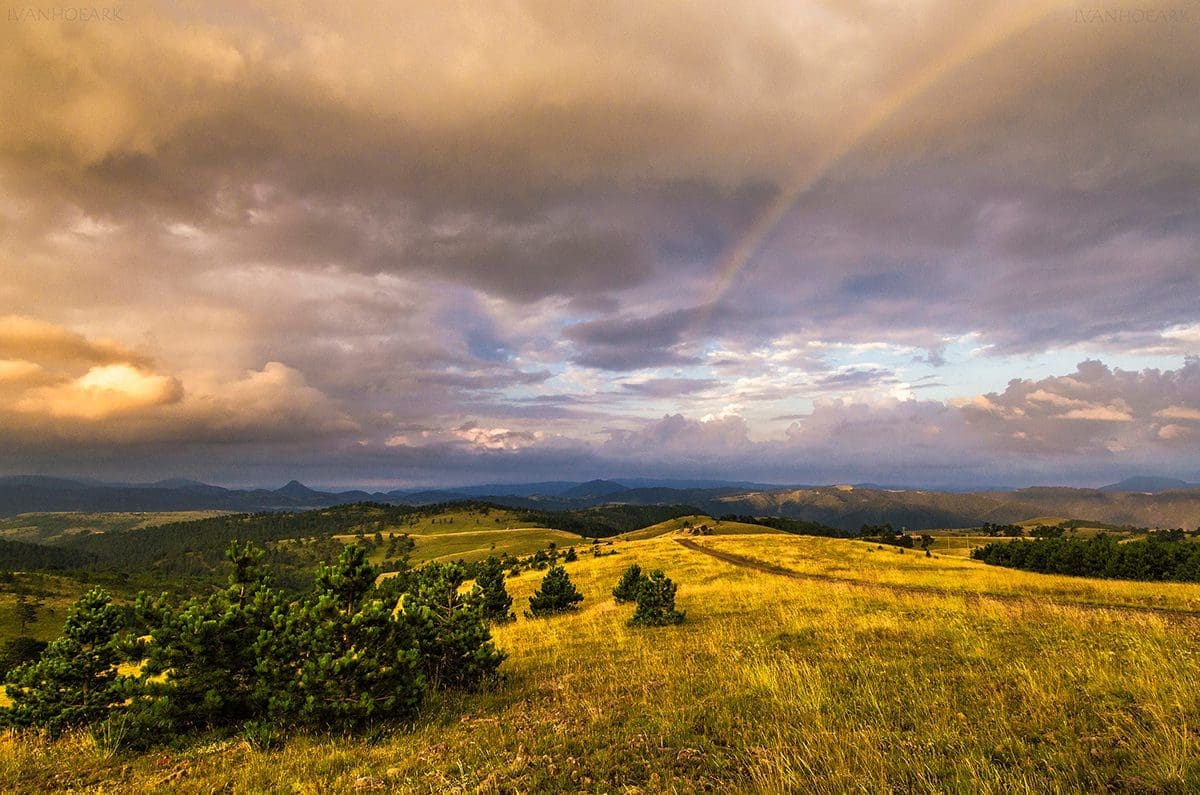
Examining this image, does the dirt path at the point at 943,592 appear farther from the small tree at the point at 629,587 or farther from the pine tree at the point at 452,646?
the pine tree at the point at 452,646

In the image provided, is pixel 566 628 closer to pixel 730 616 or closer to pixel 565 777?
pixel 730 616

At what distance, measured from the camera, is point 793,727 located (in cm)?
878

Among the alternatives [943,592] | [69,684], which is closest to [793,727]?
[69,684]

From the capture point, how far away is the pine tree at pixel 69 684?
37.9 feet

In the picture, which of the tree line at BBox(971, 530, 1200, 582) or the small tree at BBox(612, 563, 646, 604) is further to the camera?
the tree line at BBox(971, 530, 1200, 582)

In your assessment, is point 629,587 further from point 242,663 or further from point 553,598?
point 242,663

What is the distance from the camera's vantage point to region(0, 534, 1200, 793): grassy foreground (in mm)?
6953

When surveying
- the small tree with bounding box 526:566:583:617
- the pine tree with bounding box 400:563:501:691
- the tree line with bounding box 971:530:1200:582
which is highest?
the pine tree with bounding box 400:563:501:691

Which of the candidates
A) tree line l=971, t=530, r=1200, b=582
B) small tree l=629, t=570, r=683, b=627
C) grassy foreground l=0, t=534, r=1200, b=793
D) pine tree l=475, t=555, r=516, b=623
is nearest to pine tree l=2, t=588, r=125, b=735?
grassy foreground l=0, t=534, r=1200, b=793

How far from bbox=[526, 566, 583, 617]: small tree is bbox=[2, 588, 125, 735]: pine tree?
2458 cm

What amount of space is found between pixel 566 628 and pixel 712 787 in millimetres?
20265

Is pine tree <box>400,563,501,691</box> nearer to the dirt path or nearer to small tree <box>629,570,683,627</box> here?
small tree <box>629,570,683,627</box>

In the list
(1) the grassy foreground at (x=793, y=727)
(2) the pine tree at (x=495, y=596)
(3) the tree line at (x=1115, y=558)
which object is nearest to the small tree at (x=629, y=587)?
(2) the pine tree at (x=495, y=596)

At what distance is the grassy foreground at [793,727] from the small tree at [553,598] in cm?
1794
